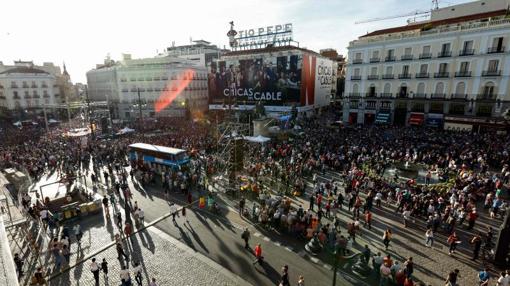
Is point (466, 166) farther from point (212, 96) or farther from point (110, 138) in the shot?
point (212, 96)

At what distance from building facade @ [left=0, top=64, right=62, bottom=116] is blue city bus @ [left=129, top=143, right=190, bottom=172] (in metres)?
48.5

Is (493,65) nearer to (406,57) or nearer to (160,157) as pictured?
(406,57)

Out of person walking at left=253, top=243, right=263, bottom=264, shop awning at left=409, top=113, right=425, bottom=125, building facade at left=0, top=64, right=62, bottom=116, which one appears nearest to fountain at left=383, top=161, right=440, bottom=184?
person walking at left=253, top=243, right=263, bottom=264

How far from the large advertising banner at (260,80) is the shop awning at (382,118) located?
15486mm

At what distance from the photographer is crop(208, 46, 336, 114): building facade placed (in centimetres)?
5306

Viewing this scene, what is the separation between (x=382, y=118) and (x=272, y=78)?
23.1 meters

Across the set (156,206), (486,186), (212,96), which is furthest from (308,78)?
(156,206)

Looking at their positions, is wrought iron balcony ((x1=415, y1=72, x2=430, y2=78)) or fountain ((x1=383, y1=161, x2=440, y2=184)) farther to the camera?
wrought iron balcony ((x1=415, y1=72, x2=430, y2=78))

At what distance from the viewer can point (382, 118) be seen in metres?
44.8

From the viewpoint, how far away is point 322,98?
217ft

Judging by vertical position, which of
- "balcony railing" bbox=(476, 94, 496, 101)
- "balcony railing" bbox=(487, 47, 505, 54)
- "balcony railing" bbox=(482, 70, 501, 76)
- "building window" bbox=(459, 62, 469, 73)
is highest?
"balcony railing" bbox=(487, 47, 505, 54)

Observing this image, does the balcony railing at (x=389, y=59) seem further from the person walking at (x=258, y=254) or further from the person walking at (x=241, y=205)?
the person walking at (x=258, y=254)

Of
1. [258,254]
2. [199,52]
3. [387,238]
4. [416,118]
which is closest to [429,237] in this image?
[387,238]

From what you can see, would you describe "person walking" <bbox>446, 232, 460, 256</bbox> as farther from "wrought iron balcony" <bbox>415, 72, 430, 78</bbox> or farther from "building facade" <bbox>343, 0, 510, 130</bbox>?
"wrought iron balcony" <bbox>415, 72, 430, 78</bbox>
